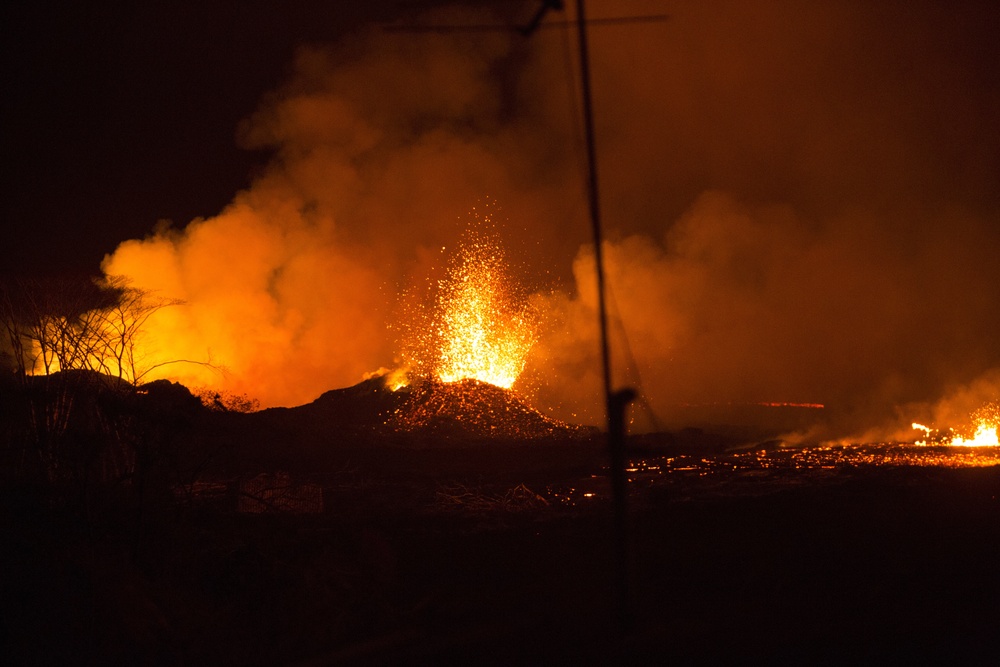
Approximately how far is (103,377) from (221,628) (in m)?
4.49

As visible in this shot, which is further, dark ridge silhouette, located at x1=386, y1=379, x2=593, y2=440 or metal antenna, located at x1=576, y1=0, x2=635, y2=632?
dark ridge silhouette, located at x1=386, y1=379, x2=593, y2=440

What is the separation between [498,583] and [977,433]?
30.2 m

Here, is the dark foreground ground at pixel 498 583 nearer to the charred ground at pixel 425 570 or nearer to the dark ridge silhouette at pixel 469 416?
the charred ground at pixel 425 570

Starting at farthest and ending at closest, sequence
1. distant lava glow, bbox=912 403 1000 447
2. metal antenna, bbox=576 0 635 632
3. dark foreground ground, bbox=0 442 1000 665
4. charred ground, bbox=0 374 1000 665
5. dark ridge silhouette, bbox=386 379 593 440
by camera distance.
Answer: distant lava glow, bbox=912 403 1000 447, dark ridge silhouette, bbox=386 379 593 440, charred ground, bbox=0 374 1000 665, dark foreground ground, bbox=0 442 1000 665, metal antenna, bbox=576 0 635 632

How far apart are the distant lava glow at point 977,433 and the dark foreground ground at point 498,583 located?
17.7 metres

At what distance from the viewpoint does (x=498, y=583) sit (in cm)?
1021

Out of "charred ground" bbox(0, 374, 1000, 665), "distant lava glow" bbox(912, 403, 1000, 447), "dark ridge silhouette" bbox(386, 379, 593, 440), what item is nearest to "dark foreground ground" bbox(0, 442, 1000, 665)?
"charred ground" bbox(0, 374, 1000, 665)

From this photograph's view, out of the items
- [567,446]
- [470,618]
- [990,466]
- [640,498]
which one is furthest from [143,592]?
[990,466]

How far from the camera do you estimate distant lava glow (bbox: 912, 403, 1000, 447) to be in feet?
100

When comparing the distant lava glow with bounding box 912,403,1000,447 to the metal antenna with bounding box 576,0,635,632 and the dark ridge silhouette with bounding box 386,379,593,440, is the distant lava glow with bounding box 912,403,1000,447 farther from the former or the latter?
the metal antenna with bounding box 576,0,635,632

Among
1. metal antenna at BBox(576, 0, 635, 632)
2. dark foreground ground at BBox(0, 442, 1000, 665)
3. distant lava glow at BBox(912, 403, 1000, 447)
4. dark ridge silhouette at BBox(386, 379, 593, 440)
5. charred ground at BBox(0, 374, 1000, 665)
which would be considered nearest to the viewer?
metal antenna at BBox(576, 0, 635, 632)

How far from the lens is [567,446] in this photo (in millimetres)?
26141

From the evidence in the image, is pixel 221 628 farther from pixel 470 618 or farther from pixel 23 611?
pixel 470 618

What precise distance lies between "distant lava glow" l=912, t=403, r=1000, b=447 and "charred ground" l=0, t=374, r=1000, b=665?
682 inches
